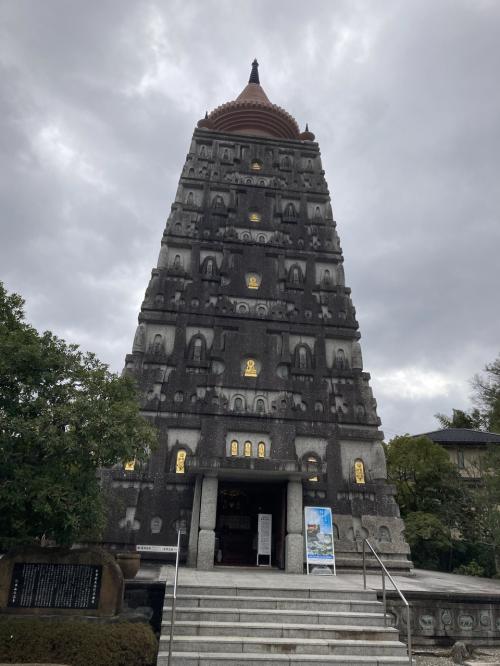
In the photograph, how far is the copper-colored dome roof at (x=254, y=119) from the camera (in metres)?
31.1

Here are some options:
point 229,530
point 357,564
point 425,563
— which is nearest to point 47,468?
point 229,530

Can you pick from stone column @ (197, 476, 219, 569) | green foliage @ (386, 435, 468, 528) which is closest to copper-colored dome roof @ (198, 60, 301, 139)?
green foliage @ (386, 435, 468, 528)

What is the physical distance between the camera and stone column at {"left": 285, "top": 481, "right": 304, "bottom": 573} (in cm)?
1593

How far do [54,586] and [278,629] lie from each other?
4.88m

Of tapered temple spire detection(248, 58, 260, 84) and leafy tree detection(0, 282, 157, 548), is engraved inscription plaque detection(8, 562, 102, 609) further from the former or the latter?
tapered temple spire detection(248, 58, 260, 84)

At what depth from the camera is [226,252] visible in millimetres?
24375

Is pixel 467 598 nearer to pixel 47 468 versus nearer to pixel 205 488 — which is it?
pixel 205 488

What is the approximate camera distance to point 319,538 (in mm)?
15602

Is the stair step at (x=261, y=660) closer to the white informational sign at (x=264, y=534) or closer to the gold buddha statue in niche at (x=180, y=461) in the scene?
the white informational sign at (x=264, y=534)

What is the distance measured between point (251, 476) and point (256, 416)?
143 inches

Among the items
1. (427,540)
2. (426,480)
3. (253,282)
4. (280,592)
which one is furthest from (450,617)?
(426,480)

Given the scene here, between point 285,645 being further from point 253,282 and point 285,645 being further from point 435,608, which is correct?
point 253,282

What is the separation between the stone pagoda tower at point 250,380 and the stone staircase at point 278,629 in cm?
462

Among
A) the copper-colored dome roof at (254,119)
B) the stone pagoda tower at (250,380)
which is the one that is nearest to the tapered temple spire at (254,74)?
the copper-colored dome roof at (254,119)
